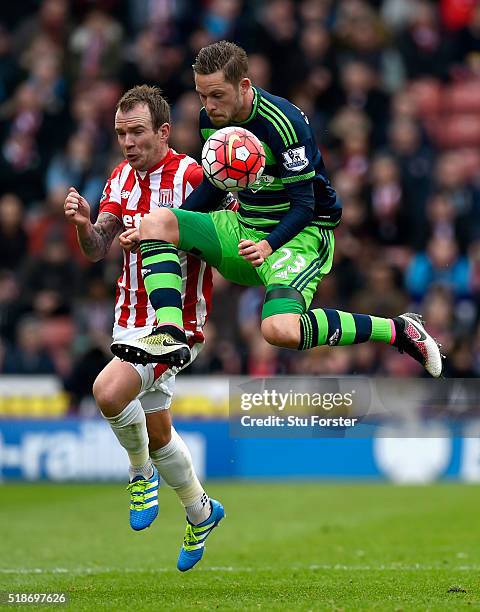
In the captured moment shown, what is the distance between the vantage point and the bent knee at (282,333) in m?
8.39

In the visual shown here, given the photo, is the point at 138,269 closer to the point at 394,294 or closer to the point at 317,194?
the point at 317,194

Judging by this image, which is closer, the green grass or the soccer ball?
the soccer ball

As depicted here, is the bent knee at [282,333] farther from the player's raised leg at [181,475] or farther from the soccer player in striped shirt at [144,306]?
the player's raised leg at [181,475]

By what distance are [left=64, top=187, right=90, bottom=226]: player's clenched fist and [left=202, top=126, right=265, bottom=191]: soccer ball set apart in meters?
0.95

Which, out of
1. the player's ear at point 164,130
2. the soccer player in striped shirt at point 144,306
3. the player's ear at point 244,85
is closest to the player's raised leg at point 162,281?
the soccer player in striped shirt at point 144,306

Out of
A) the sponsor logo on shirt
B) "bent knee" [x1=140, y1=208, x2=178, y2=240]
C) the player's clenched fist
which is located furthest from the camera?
the sponsor logo on shirt

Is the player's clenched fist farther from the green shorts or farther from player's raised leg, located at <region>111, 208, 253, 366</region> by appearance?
the green shorts

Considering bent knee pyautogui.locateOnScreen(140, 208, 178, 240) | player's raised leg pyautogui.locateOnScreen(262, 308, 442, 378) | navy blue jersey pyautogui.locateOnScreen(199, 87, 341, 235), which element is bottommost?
player's raised leg pyautogui.locateOnScreen(262, 308, 442, 378)

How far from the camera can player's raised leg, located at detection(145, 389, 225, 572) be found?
9359 mm

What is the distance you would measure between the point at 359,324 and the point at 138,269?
162cm

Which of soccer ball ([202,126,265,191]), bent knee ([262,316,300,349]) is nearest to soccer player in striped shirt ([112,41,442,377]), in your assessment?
bent knee ([262,316,300,349])

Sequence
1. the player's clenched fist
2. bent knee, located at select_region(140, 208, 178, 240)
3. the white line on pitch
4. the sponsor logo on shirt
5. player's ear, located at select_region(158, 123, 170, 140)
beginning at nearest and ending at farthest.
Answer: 1. bent knee, located at select_region(140, 208, 178, 240)
2. the player's clenched fist
3. player's ear, located at select_region(158, 123, 170, 140)
4. the sponsor logo on shirt
5. the white line on pitch

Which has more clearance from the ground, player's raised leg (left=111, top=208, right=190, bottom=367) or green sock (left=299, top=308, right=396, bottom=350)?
player's raised leg (left=111, top=208, right=190, bottom=367)

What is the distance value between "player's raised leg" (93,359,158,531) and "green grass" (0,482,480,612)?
55 cm
